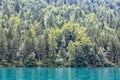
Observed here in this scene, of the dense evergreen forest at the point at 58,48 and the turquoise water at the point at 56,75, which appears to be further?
the dense evergreen forest at the point at 58,48

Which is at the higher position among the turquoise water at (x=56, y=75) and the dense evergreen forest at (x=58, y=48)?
the dense evergreen forest at (x=58, y=48)

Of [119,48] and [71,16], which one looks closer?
[119,48]

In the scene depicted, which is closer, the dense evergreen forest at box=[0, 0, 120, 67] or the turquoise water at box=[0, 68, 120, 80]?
the turquoise water at box=[0, 68, 120, 80]

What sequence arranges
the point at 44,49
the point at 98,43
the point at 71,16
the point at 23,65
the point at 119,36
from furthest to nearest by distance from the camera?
the point at 71,16
the point at 119,36
the point at 98,43
the point at 44,49
the point at 23,65

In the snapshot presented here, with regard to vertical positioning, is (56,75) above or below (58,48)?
below

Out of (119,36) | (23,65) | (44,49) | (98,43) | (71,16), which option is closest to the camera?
(23,65)

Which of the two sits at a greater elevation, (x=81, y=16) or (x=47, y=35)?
(x=81, y=16)

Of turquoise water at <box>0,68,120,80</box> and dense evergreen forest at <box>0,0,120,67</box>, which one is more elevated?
dense evergreen forest at <box>0,0,120,67</box>

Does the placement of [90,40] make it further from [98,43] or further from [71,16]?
[71,16]

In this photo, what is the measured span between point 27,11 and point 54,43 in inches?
2825

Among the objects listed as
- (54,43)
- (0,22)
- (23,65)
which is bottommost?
(23,65)

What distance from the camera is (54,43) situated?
12688 cm

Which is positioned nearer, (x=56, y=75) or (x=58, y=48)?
(x=56, y=75)

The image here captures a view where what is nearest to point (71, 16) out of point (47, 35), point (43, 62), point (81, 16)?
point (81, 16)
